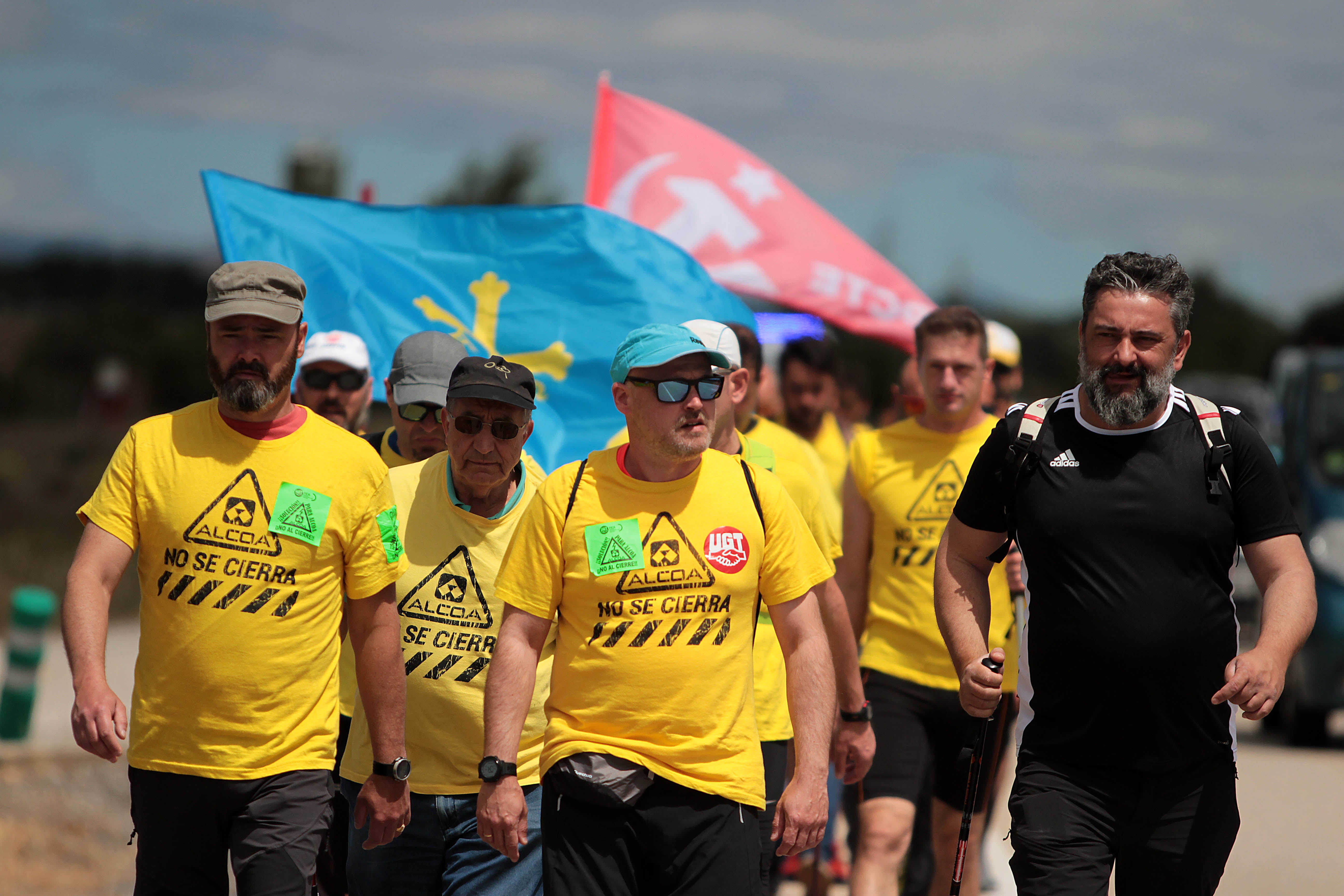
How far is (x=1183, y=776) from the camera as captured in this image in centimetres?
418

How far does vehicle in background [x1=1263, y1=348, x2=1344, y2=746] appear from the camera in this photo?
37.1 ft

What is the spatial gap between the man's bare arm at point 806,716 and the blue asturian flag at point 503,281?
2.85 metres

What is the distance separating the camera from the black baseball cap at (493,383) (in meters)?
4.56

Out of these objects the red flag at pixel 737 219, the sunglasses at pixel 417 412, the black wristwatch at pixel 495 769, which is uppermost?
the red flag at pixel 737 219

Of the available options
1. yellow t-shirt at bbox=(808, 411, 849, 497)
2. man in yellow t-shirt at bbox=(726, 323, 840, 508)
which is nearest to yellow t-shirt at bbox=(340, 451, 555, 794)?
man in yellow t-shirt at bbox=(726, 323, 840, 508)

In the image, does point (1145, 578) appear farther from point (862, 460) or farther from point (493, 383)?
point (862, 460)

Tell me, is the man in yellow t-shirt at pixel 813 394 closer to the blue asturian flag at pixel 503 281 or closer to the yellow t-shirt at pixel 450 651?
the blue asturian flag at pixel 503 281

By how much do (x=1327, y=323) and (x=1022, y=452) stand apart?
155ft

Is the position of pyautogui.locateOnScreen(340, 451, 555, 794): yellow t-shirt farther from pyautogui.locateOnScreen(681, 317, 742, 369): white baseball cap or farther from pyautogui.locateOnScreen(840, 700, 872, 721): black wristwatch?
pyautogui.locateOnScreen(840, 700, 872, 721): black wristwatch

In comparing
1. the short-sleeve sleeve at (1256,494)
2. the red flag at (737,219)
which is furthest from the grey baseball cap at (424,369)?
the red flag at (737,219)

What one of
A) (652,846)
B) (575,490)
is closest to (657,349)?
(575,490)

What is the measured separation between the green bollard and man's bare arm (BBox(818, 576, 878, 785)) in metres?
6.74

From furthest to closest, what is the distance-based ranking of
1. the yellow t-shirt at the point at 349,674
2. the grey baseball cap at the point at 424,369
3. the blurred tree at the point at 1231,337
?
the blurred tree at the point at 1231,337
the grey baseball cap at the point at 424,369
the yellow t-shirt at the point at 349,674

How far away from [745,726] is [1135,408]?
4.43 feet
